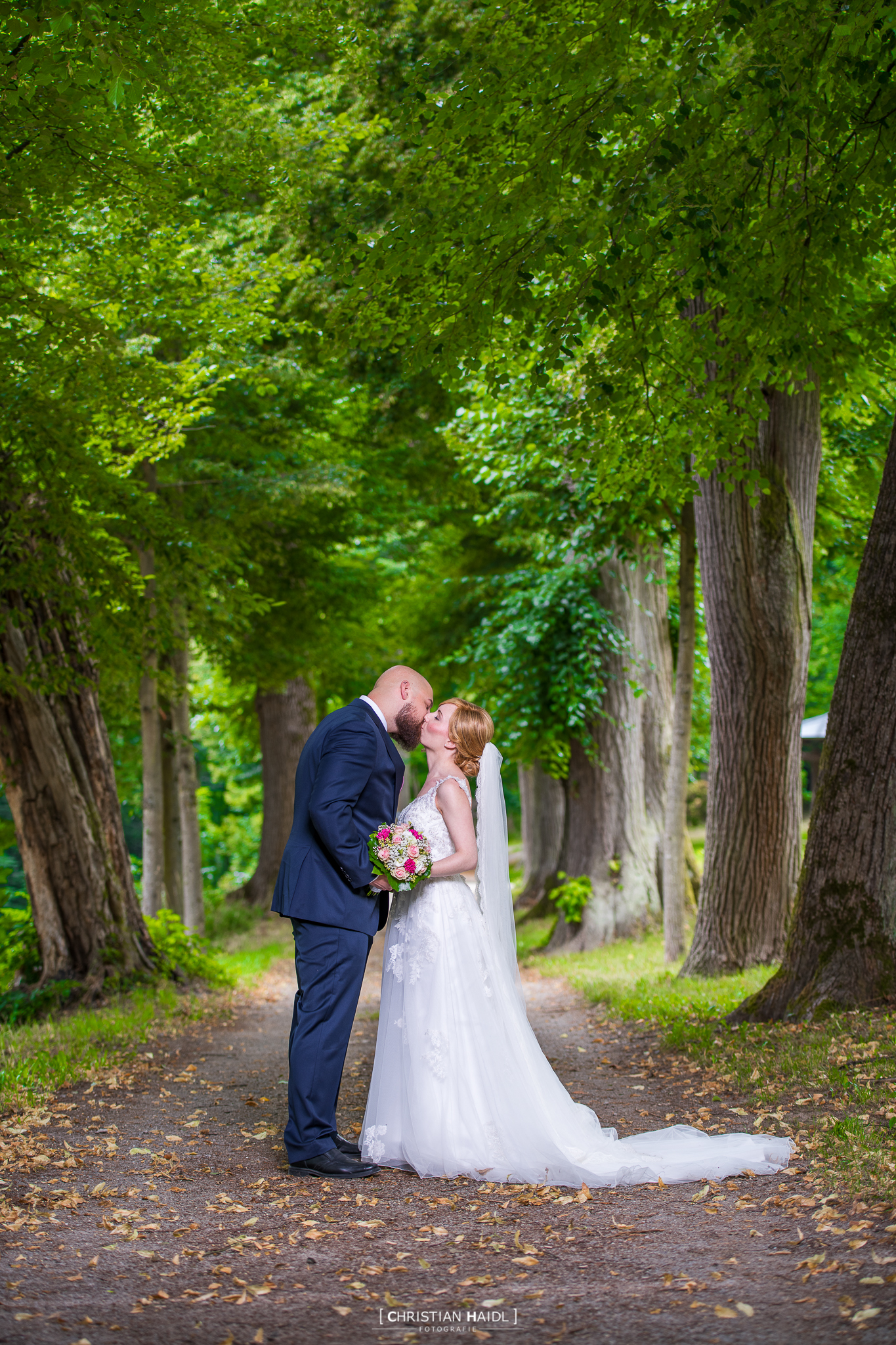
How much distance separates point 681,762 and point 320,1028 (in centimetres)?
638

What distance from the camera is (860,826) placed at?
22.8 feet

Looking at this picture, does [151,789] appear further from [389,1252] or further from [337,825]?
[389,1252]

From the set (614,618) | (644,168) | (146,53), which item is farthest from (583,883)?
(146,53)

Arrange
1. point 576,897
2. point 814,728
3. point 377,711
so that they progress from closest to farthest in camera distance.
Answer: point 377,711 → point 576,897 → point 814,728

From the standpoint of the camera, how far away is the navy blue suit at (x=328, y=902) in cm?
498

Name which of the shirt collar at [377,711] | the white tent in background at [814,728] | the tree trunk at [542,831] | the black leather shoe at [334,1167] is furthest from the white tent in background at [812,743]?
the black leather shoe at [334,1167]

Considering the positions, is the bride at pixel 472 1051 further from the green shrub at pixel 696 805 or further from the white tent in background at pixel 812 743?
the green shrub at pixel 696 805

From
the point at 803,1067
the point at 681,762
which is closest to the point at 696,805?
the point at 681,762

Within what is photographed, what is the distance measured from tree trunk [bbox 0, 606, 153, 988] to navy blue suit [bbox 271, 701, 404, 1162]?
5.60m

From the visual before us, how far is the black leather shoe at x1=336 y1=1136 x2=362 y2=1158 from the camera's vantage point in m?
5.10

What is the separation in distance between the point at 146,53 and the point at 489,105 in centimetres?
191

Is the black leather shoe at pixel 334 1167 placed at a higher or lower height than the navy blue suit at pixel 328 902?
lower

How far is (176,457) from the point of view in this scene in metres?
13.2

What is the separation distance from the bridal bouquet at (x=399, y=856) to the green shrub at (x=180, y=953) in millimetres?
6423
